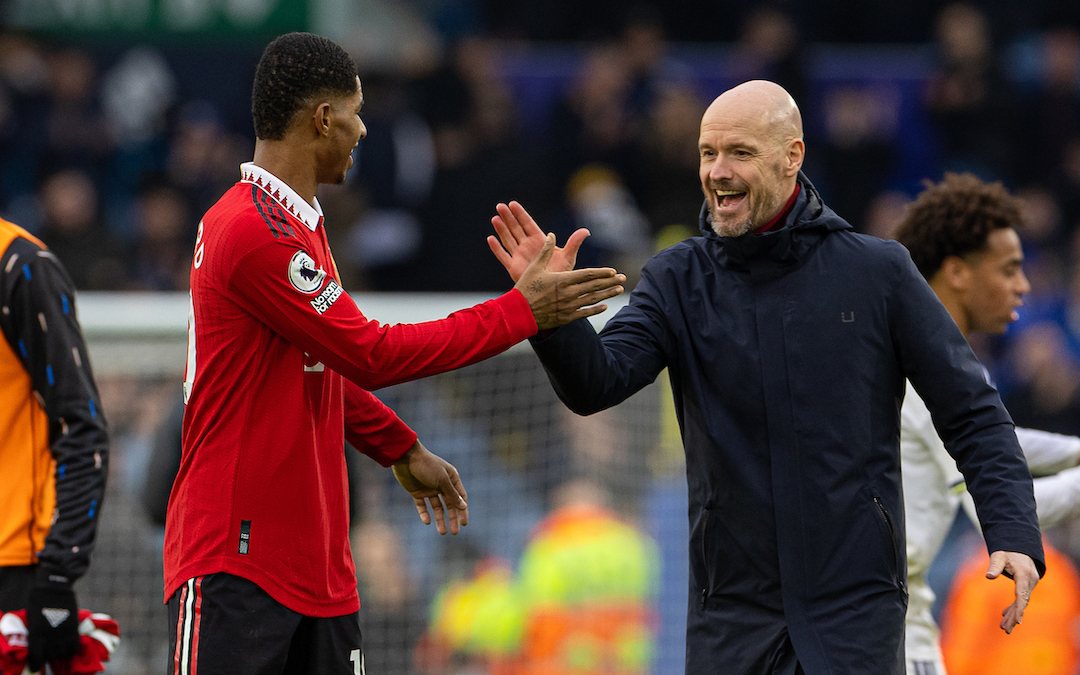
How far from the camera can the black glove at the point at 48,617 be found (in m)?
3.75

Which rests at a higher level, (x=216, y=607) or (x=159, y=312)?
(x=159, y=312)

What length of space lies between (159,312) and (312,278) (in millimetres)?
3876

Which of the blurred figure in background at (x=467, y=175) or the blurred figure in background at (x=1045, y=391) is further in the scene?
the blurred figure in background at (x=467, y=175)

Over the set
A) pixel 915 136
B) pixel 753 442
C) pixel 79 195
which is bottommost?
pixel 753 442

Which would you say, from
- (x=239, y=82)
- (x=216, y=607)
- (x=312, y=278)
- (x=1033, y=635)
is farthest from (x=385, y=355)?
(x=239, y=82)

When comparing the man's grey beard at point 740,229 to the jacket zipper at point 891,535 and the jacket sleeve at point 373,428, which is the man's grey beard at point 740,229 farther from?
the jacket sleeve at point 373,428

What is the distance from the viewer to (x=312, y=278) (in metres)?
3.16

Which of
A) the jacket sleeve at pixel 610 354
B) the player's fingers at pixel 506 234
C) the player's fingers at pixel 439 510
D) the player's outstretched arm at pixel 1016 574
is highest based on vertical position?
the player's fingers at pixel 506 234

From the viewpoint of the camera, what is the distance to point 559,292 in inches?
128

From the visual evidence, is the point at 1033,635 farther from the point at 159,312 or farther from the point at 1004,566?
the point at 159,312

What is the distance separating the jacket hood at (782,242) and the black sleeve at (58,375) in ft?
6.14

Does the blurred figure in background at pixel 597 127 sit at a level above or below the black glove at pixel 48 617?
above

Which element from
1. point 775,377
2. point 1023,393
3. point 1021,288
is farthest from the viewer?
point 1023,393

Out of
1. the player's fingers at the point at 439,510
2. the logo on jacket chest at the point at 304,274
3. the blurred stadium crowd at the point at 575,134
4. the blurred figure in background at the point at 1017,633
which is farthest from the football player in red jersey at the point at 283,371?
the blurred stadium crowd at the point at 575,134
